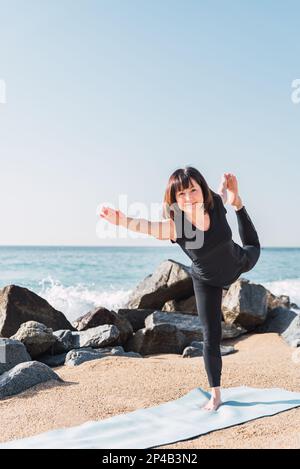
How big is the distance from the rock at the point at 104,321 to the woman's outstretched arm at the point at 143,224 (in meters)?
4.21

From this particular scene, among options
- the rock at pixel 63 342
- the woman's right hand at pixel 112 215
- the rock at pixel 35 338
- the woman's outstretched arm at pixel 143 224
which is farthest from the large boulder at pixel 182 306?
the woman's right hand at pixel 112 215

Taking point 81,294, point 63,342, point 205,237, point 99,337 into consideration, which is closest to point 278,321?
point 99,337

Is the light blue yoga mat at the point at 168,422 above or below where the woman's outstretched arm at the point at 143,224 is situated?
below

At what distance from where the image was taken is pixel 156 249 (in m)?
62.9

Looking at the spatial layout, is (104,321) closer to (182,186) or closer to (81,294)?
(182,186)

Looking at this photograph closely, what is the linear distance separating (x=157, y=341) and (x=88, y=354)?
4.86 feet

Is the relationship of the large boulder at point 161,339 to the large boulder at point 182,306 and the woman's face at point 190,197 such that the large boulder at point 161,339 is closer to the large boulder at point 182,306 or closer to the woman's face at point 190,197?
the large boulder at point 182,306

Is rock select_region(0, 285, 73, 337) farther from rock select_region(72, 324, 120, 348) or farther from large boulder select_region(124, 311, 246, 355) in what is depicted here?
large boulder select_region(124, 311, 246, 355)

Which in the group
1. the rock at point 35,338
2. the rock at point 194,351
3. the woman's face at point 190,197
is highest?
the woman's face at point 190,197

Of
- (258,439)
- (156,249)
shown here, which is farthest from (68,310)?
(156,249)

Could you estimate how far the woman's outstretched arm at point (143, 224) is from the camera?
4551 millimetres

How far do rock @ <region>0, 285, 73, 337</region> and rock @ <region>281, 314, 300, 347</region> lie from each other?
3.36m
